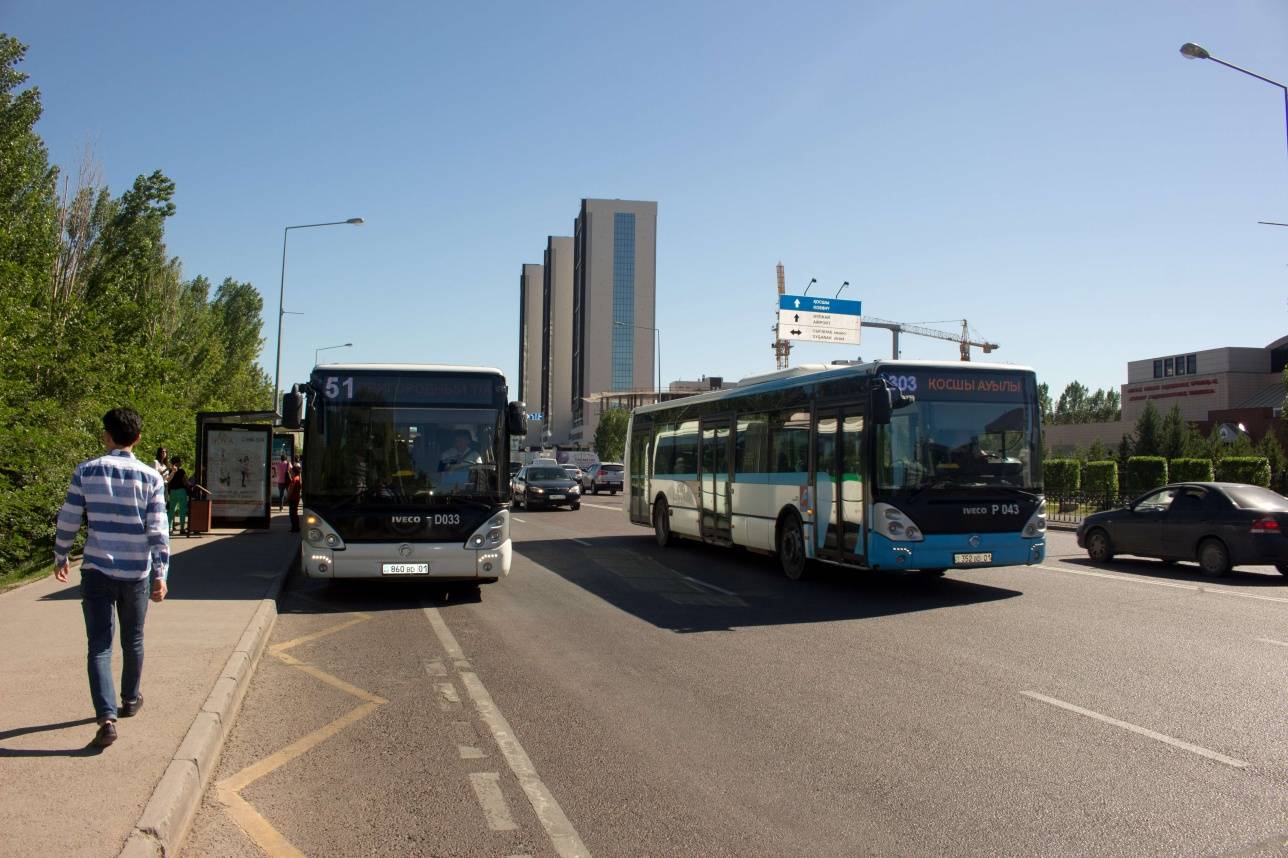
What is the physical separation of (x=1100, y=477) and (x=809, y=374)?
2423 centimetres

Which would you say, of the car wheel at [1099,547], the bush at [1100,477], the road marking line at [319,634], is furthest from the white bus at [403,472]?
the bush at [1100,477]

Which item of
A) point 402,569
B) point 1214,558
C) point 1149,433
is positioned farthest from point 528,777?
point 1149,433

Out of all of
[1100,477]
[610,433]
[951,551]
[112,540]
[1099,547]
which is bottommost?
[1099,547]

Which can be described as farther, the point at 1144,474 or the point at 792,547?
the point at 1144,474

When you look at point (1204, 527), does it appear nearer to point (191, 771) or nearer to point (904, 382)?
point (904, 382)

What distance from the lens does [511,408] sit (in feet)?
40.8

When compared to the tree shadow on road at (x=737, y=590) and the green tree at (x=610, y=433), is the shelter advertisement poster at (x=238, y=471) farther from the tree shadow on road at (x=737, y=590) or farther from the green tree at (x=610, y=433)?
the green tree at (x=610, y=433)

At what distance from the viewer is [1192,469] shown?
33031 mm

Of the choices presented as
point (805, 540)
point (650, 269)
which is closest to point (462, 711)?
point (805, 540)

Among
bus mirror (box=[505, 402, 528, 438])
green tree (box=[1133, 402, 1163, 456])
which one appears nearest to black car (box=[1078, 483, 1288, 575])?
bus mirror (box=[505, 402, 528, 438])

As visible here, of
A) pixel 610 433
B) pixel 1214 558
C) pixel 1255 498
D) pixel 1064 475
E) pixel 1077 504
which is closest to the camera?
pixel 1255 498

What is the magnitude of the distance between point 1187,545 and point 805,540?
6.74 meters

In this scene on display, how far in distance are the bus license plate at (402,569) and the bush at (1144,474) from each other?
92.8 feet

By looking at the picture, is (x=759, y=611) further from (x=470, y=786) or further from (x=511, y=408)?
(x=470, y=786)
